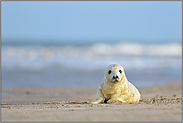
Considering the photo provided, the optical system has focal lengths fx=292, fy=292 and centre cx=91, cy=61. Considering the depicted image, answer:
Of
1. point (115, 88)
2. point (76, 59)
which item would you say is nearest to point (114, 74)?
point (115, 88)

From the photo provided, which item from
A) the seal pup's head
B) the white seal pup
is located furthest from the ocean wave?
the seal pup's head

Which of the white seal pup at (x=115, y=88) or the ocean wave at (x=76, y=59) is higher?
the ocean wave at (x=76, y=59)

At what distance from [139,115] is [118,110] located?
18.5 inches

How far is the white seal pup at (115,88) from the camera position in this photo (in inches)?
238

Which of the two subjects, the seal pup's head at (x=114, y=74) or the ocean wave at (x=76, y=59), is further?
the ocean wave at (x=76, y=59)

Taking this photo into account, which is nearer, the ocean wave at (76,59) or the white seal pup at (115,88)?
the white seal pup at (115,88)

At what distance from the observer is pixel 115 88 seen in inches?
246

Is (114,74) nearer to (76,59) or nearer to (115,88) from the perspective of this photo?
(115,88)

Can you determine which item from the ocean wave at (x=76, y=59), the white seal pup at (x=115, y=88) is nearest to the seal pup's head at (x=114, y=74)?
the white seal pup at (x=115, y=88)

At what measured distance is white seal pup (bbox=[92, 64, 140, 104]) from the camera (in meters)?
6.05

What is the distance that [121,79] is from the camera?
6.23 metres

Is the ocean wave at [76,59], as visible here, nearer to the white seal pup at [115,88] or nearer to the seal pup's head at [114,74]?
the white seal pup at [115,88]

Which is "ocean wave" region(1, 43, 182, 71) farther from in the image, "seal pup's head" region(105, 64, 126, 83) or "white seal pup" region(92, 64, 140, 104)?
"seal pup's head" region(105, 64, 126, 83)

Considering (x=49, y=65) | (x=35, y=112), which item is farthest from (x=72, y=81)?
(x=35, y=112)
